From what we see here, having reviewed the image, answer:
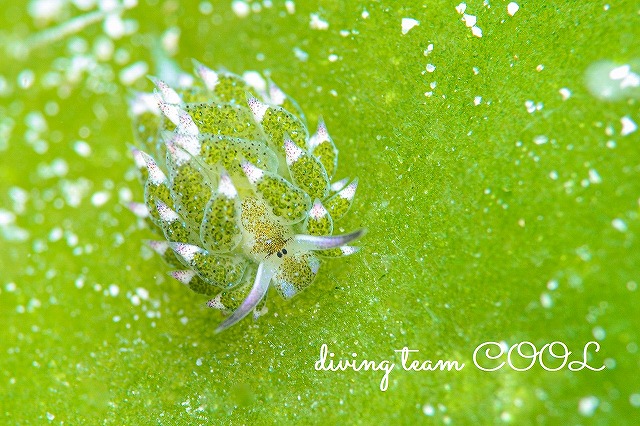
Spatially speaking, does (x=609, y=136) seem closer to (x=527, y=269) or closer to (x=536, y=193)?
(x=536, y=193)

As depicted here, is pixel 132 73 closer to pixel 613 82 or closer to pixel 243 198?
pixel 243 198

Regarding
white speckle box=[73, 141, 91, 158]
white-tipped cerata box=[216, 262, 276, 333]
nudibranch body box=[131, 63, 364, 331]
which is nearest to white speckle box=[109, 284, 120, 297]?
nudibranch body box=[131, 63, 364, 331]

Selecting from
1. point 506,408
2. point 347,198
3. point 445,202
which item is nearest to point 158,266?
point 347,198

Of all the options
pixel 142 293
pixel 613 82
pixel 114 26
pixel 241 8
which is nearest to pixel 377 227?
pixel 613 82

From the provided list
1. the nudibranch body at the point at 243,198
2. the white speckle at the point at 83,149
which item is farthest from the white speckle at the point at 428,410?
the white speckle at the point at 83,149

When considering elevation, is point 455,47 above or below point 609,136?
above
